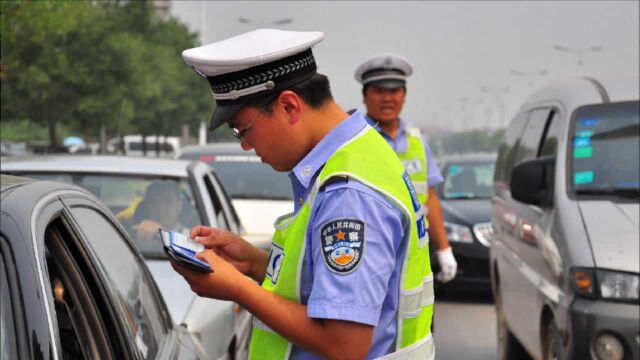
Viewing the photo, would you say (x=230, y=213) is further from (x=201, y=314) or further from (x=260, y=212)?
(x=260, y=212)

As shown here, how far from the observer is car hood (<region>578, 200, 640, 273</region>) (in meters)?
6.05

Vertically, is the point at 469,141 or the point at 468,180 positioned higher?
the point at 468,180

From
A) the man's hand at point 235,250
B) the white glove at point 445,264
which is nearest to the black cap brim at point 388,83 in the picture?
the white glove at point 445,264

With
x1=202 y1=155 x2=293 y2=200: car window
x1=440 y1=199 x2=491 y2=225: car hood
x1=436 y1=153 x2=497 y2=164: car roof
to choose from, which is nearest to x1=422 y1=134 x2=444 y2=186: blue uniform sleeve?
x1=202 y1=155 x2=293 y2=200: car window

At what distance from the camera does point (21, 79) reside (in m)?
30.6

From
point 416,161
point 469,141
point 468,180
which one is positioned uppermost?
point 416,161

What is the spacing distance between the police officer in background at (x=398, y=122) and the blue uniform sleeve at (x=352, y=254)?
3995 mm

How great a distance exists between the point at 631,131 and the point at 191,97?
49872mm

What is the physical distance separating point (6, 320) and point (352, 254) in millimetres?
733

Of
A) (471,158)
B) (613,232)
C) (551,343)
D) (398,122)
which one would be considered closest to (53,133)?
(471,158)

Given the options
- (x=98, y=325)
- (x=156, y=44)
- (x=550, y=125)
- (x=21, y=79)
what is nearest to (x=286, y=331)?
(x=98, y=325)

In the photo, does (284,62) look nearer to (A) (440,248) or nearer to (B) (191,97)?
(A) (440,248)

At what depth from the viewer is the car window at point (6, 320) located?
254cm

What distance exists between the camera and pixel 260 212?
40.1 feet
